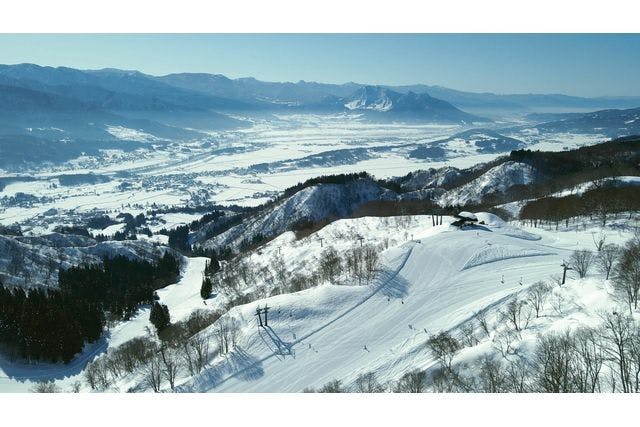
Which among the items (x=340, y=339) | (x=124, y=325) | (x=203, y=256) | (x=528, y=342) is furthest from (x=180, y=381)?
(x=203, y=256)

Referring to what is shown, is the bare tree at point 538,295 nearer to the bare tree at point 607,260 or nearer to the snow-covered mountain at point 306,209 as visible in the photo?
the bare tree at point 607,260

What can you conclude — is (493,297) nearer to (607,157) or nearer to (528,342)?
(528,342)

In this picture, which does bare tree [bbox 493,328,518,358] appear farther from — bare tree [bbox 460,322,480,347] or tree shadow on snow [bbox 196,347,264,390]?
tree shadow on snow [bbox 196,347,264,390]

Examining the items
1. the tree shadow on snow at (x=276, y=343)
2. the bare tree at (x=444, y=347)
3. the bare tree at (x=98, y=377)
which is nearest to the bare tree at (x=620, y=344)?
the bare tree at (x=444, y=347)

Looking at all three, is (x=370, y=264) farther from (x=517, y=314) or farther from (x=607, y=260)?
(x=607, y=260)

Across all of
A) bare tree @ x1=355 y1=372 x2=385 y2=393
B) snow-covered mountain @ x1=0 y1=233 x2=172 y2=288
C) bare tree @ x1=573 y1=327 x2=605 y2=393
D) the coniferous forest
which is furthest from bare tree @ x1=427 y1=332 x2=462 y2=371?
snow-covered mountain @ x1=0 y1=233 x2=172 y2=288

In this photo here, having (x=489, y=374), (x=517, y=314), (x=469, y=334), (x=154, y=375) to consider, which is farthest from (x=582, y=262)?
(x=154, y=375)

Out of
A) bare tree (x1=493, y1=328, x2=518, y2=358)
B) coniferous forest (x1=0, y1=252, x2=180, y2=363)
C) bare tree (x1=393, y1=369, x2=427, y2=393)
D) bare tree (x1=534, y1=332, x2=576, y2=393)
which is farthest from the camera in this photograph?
coniferous forest (x1=0, y1=252, x2=180, y2=363)
